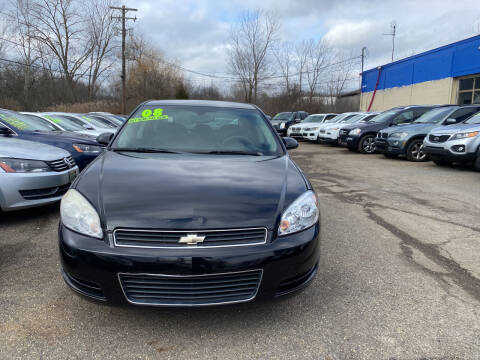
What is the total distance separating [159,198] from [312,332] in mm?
1325

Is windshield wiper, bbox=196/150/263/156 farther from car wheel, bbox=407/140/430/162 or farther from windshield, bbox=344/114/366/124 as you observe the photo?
windshield, bbox=344/114/366/124

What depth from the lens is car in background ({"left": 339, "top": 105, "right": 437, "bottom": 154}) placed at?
40.9 ft

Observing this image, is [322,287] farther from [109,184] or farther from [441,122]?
[441,122]

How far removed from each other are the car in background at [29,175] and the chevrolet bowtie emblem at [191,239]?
319 centimetres

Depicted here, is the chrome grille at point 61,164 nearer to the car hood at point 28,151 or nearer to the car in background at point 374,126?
the car hood at point 28,151

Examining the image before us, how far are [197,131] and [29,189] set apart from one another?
2.42m

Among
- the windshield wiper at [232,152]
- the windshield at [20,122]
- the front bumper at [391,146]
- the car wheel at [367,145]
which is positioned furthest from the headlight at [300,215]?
the car wheel at [367,145]

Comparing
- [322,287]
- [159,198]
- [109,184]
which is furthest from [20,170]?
[322,287]

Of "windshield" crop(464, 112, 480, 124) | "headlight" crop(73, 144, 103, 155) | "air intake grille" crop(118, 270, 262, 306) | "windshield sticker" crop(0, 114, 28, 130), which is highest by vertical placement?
"windshield" crop(464, 112, 480, 124)

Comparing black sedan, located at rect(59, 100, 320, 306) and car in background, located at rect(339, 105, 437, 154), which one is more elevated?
car in background, located at rect(339, 105, 437, 154)

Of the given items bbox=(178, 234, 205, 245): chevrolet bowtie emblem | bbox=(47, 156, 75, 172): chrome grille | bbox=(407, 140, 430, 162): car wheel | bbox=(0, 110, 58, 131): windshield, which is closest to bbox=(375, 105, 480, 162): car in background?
bbox=(407, 140, 430, 162): car wheel

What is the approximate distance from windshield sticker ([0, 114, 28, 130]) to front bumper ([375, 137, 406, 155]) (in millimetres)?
Answer: 9914

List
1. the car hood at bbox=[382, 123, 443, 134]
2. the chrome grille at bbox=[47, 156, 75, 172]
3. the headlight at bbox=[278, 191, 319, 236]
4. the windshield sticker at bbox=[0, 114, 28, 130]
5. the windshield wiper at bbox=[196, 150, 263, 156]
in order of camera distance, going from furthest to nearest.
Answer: the car hood at bbox=[382, 123, 443, 134] → the windshield sticker at bbox=[0, 114, 28, 130] → the chrome grille at bbox=[47, 156, 75, 172] → the windshield wiper at bbox=[196, 150, 263, 156] → the headlight at bbox=[278, 191, 319, 236]

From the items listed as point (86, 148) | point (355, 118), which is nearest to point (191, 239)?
point (86, 148)
